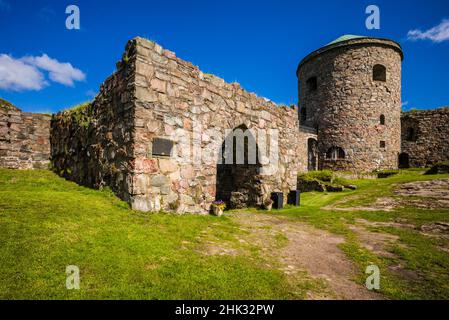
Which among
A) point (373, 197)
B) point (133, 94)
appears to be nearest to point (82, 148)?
point (133, 94)

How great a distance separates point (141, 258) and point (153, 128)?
9.32ft

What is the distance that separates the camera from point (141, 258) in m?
2.87

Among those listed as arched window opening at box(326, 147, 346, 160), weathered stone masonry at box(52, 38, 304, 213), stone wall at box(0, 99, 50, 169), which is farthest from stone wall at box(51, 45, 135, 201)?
arched window opening at box(326, 147, 346, 160)

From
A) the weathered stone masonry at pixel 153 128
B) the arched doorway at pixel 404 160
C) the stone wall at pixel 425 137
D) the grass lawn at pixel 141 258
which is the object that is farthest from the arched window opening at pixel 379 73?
the grass lawn at pixel 141 258

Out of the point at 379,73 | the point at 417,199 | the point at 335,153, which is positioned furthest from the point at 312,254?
the point at 379,73

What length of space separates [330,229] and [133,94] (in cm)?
519

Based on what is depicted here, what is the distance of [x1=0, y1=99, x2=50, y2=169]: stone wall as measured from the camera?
8008 mm

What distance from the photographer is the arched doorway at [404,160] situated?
22578mm

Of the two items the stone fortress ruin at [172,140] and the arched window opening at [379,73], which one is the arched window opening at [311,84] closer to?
the arched window opening at [379,73]

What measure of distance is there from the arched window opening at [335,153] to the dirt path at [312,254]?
17.3m

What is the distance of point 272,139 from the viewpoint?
28.7ft

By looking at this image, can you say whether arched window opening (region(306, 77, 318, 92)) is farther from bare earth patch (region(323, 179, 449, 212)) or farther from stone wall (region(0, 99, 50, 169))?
stone wall (region(0, 99, 50, 169))

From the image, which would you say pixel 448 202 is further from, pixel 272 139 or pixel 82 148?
pixel 82 148

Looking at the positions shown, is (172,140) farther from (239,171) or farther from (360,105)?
(360,105)
